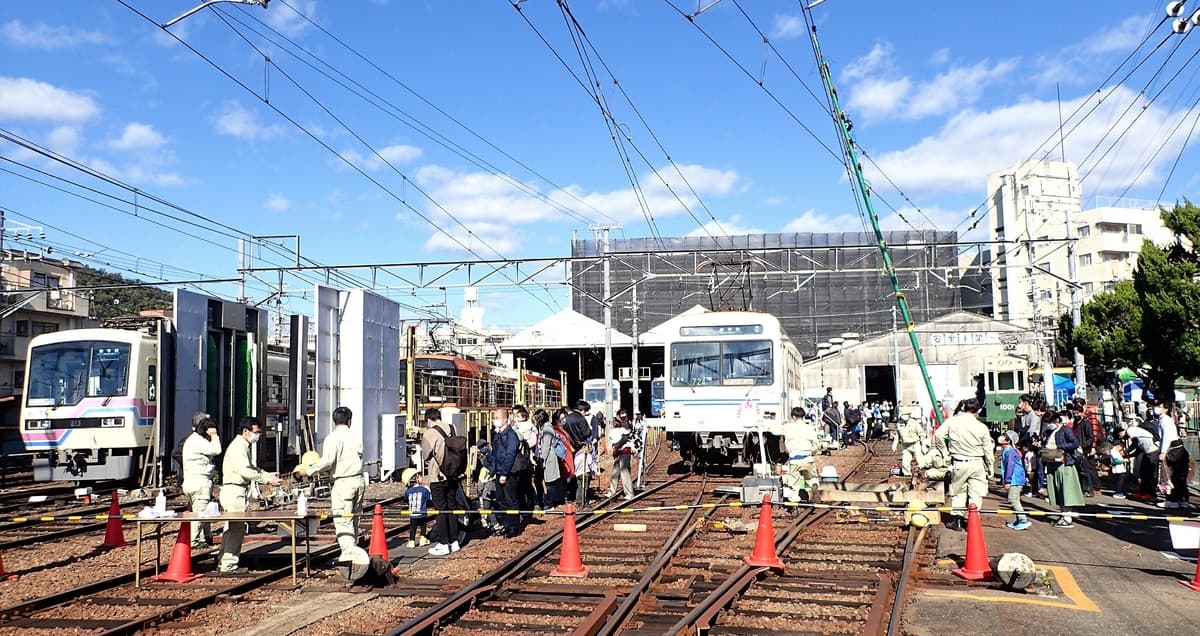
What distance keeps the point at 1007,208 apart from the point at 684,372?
1760 inches

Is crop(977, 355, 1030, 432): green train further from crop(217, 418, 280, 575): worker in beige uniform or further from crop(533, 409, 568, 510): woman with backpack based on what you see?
crop(217, 418, 280, 575): worker in beige uniform

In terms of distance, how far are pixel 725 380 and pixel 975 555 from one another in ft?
32.3

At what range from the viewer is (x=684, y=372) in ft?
60.7

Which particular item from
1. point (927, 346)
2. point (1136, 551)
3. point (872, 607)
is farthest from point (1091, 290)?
point (872, 607)

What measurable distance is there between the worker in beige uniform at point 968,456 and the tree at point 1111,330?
1676cm

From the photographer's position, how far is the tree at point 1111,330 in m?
26.0

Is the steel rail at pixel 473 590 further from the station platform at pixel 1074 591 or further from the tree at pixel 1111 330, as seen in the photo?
the tree at pixel 1111 330

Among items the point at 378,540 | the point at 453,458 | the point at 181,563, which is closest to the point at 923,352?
the point at 453,458

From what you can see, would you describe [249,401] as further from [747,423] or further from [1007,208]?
[1007,208]

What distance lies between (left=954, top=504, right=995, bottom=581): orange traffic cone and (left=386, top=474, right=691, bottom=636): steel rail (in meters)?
4.02

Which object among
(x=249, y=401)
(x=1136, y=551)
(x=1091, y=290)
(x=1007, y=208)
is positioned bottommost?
(x=1136, y=551)

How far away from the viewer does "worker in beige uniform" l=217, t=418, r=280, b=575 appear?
29.6 ft

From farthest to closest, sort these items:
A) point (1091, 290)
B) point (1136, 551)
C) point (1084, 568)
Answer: point (1091, 290) < point (1136, 551) < point (1084, 568)

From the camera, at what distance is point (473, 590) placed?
767cm
